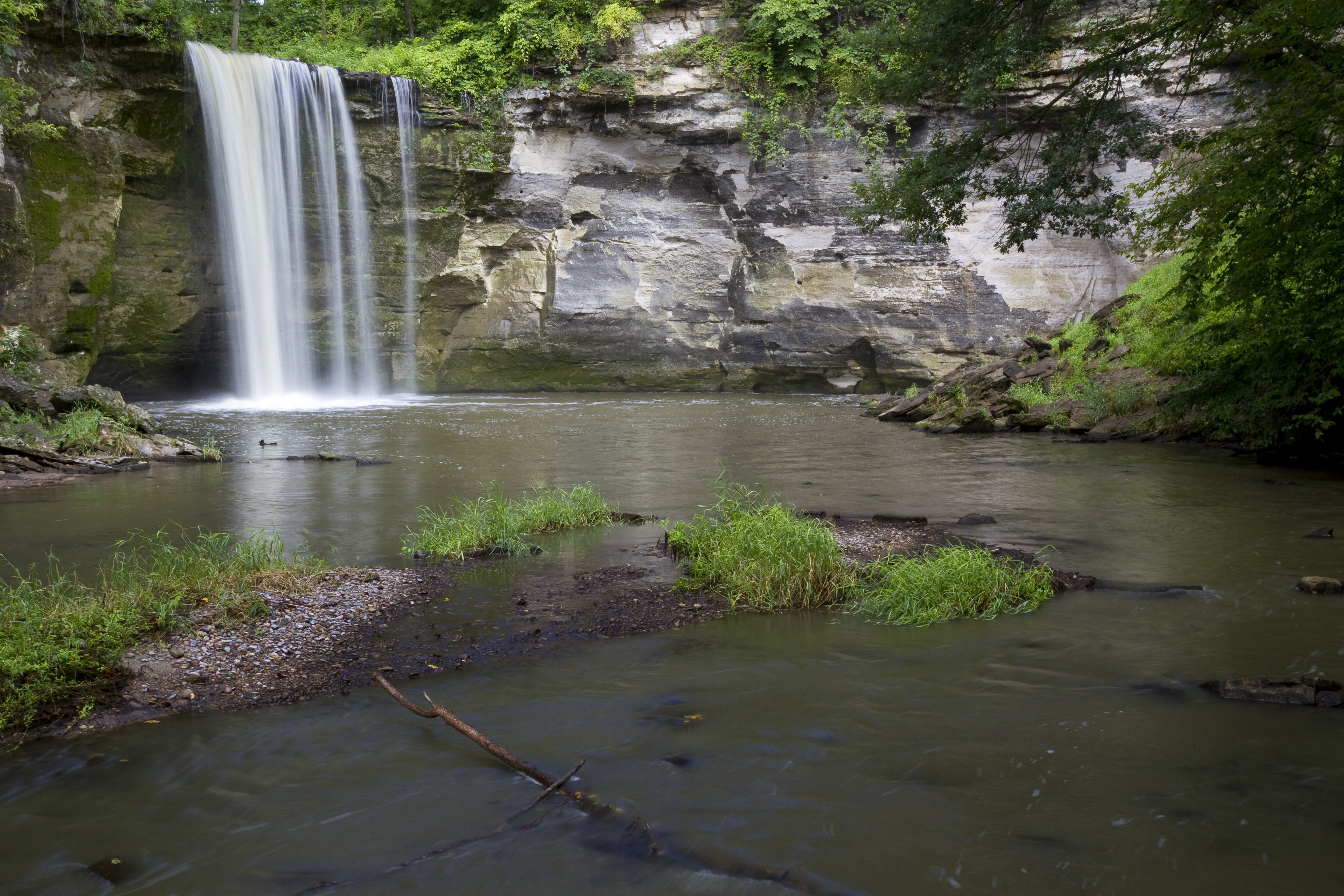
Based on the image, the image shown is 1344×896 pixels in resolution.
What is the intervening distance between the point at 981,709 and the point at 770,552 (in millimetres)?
2225

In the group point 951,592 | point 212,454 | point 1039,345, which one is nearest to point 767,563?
point 951,592

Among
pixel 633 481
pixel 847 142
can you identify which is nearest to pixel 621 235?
pixel 847 142

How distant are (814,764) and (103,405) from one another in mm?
13955

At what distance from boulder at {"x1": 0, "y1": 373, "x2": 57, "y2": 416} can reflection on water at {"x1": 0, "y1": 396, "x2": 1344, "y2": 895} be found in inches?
302

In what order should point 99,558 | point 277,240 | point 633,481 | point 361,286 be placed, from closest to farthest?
point 99,558 < point 633,481 < point 277,240 < point 361,286

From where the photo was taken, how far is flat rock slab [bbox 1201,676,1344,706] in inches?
162

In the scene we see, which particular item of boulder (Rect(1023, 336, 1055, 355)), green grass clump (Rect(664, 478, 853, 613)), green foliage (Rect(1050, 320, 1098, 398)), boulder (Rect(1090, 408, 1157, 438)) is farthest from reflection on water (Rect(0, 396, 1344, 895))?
boulder (Rect(1023, 336, 1055, 355))

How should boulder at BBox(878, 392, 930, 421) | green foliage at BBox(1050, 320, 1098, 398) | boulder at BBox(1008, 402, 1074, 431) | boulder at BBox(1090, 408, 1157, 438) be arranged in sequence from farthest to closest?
boulder at BBox(878, 392, 930, 421) < green foliage at BBox(1050, 320, 1098, 398) < boulder at BBox(1008, 402, 1074, 431) < boulder at BBox(1090, 408, 1157, 438)

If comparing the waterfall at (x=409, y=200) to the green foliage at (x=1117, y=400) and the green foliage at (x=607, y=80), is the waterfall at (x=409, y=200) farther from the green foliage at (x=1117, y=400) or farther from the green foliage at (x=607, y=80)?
the green foliage at (x=1117, y=400)

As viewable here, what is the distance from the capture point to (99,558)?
701 centimetres

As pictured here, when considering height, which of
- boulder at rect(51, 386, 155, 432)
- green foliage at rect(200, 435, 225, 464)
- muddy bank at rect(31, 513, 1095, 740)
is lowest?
green foliage at rect(200, 435, 225, 464)

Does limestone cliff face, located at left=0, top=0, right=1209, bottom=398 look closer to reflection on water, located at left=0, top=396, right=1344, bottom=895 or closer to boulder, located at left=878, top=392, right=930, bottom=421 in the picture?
boulder, located at left=878, top=392, right=930, bottom=421

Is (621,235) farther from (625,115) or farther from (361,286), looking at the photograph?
(361,286)

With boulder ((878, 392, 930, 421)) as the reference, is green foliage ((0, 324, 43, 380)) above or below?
above
